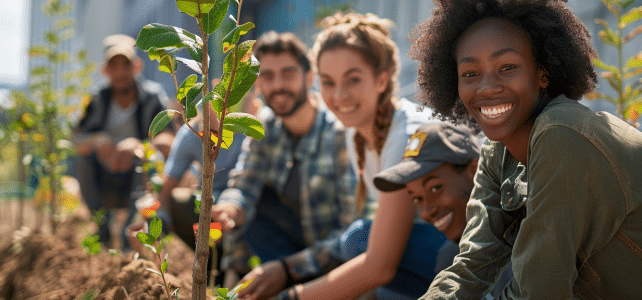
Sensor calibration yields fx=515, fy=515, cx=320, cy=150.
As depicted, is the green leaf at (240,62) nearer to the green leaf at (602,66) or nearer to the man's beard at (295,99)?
the green leaf at (602,66)

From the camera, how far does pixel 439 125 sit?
1.64 metres

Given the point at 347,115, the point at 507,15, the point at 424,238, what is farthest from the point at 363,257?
the point at 507,15

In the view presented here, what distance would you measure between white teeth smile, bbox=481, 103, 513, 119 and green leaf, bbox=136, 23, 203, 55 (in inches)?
27.6

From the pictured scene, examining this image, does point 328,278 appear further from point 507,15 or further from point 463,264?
point 507,15

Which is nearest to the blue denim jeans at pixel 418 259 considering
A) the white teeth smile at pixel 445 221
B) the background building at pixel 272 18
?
the white teeth smile at pixel 445 221

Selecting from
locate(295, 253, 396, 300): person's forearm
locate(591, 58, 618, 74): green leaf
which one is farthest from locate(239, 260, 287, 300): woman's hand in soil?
locate(591, 58, 618, 74): green leaf

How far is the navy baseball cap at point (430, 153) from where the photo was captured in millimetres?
1520

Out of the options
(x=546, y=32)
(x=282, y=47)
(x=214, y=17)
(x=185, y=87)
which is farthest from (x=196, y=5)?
(x=282, y=47)

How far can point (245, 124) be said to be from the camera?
38.1 inches

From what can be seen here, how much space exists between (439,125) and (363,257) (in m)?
0.49

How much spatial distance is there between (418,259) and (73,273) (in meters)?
1.36

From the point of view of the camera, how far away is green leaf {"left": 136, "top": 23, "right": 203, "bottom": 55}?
2.87 feet

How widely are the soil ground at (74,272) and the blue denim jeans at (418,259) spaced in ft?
2.28

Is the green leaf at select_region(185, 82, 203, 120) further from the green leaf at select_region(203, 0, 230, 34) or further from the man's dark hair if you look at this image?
the man's dark hair
